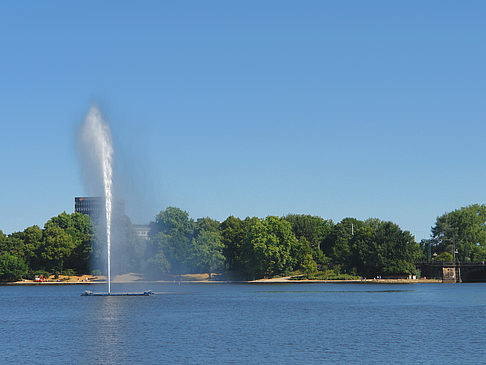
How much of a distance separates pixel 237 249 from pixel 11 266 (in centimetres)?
5288

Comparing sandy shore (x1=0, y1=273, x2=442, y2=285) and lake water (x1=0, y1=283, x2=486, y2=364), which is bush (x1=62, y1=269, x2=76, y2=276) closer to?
sandy shore (x1=0, y1=273, x2=442, y2=285)

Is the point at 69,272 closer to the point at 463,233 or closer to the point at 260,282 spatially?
the point at 260,282

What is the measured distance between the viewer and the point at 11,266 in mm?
164625

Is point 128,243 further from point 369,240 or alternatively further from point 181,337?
point 181,337

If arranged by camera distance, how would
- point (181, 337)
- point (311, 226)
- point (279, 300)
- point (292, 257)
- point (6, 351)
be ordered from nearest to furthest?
1. point (6, 351)
2. point (181, 337)
3. point (279, 300)
4. point (292, 257)
5. point (311, 226)

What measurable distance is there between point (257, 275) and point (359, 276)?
80.8 ft

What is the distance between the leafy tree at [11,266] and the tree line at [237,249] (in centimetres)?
23

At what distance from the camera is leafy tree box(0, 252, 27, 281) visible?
536 feet

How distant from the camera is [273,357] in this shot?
43.0 m

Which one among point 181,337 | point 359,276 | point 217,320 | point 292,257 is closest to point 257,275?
point 292,257

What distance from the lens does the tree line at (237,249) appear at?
494 ft

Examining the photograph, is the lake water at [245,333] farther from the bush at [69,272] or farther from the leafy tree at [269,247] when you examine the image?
the bush at [69,272]

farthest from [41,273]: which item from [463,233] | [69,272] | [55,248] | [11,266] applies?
[463,233]

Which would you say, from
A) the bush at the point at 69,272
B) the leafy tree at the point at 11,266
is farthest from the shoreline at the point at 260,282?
the bush at the point at 69,272
